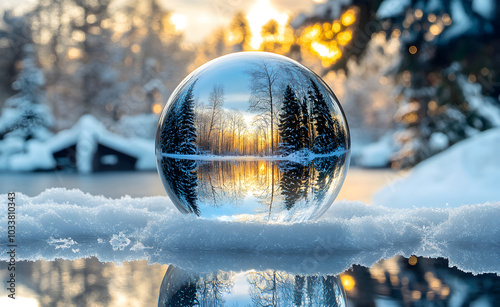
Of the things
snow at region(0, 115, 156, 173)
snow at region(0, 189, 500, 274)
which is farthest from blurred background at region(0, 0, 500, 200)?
A: snow at region(0, 189, 500, 274)

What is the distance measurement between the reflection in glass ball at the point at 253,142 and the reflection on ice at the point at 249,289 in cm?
71

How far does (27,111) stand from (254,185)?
2526cm

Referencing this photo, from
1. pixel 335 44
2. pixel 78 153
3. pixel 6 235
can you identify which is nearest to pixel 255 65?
pixel 6 235

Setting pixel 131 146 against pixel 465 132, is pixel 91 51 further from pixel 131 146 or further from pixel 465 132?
pixel 465 132

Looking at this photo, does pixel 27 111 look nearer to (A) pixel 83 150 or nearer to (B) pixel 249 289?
(A) pixel 83 150

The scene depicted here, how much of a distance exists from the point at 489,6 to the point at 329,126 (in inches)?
361

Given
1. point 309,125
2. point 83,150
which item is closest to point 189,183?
point 309,125

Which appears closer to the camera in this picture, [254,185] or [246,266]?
[246,266]

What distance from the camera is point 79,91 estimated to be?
3825 cm

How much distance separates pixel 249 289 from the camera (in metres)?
3.13

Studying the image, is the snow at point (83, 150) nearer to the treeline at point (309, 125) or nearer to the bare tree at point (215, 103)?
the bare tree at point (215, 103)

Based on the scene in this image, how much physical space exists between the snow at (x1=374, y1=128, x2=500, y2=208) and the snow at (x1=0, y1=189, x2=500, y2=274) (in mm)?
3528

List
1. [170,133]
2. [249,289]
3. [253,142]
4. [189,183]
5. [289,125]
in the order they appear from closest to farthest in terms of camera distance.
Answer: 1. [249,289]
2. [253,142]
3. [289,125]
4. [189,183]
5. [170,133]

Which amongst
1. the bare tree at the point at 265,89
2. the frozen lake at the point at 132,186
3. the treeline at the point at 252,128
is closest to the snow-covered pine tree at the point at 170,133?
the treeline at the point at 252,128
